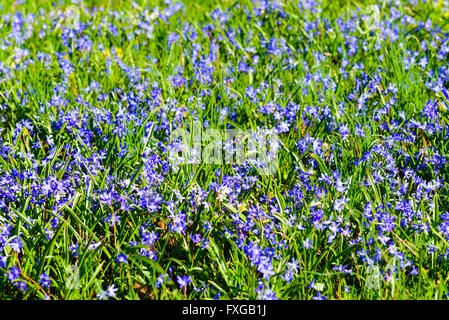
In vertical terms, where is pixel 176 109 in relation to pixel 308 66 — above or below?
below

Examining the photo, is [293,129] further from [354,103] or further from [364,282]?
[364,282]

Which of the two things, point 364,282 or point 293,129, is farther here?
point 293,129
